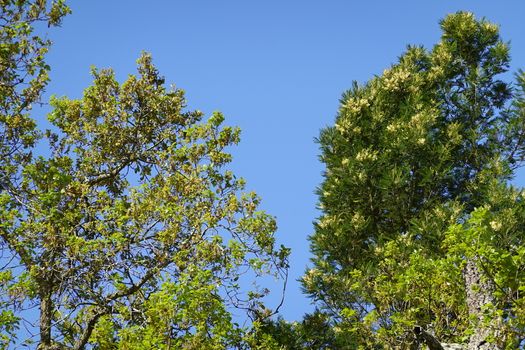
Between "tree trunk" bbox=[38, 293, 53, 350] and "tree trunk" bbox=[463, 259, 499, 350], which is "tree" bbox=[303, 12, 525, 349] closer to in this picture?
"tree trunk" bbox=[463, 259, 499, 350]

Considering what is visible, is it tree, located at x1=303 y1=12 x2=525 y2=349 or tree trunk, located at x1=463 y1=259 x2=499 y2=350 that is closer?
tree trunk, located at x1=463 y1=259 x2=499 y2=350

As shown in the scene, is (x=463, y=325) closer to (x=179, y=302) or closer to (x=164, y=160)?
(x=179, y=302)

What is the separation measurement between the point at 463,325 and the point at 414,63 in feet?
34.2

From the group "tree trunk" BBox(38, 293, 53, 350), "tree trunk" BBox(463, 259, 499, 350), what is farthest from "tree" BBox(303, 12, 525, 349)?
"tree trunk" BBox(38, 293, 53, 350)

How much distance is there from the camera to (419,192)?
1991cm

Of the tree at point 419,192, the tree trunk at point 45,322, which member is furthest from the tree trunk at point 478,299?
the tree trunk at point 45,322

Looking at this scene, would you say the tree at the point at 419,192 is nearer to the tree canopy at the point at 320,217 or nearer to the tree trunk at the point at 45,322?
the tree canopy at the point at 320,217

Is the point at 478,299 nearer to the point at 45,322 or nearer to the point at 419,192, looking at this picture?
the point at 419,192

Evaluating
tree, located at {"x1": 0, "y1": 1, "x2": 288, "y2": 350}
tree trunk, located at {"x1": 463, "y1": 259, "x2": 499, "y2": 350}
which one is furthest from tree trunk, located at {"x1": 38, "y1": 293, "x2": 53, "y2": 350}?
tree trunk, located at {"x1": 463, "y1": 259, "x2": 499, "y2": 350}

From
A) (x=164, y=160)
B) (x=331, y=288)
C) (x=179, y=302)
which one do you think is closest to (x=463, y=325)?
(x=331, y=288)

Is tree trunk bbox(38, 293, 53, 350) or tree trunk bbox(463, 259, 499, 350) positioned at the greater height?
tree trunk bbox(38, 293, 53, 350)

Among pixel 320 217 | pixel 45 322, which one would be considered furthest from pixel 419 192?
pixel 45 322

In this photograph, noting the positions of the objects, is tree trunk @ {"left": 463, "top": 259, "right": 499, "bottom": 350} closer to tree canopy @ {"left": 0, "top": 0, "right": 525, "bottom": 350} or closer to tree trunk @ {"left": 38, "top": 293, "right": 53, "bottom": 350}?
tree canopy @ {"left": 0, "top": 0, "right": 525, "bottom": 350}

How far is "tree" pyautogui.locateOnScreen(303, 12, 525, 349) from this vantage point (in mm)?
15820
